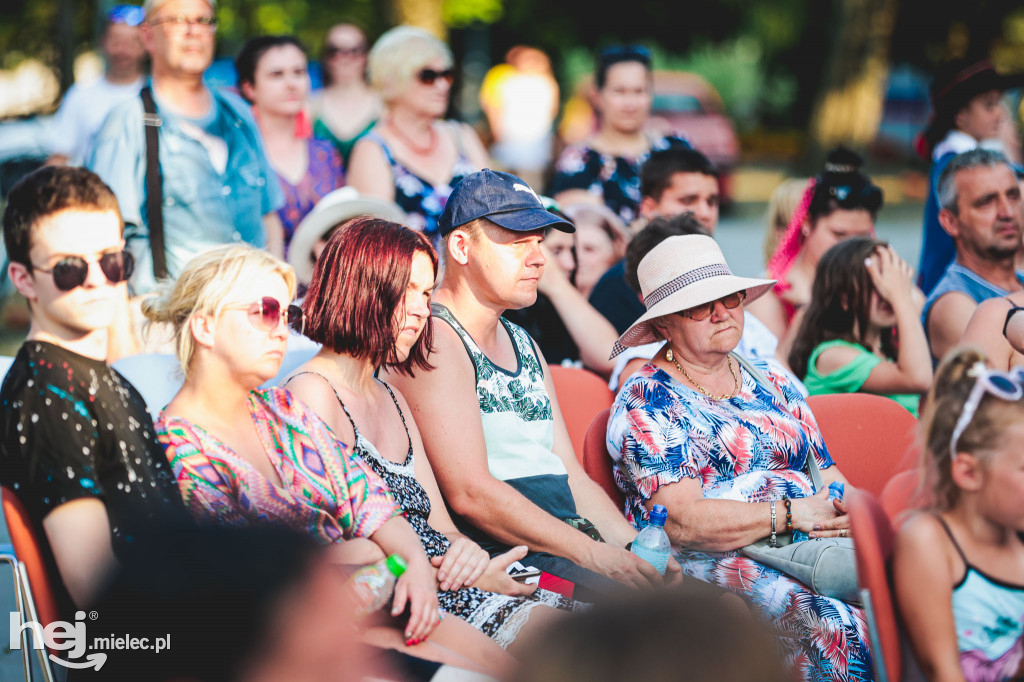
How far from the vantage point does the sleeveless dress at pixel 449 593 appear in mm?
2693

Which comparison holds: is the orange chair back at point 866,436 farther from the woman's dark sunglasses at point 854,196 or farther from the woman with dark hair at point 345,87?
the woman with dark hair at point 345,87

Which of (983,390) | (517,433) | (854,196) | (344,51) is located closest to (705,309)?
(517,433)

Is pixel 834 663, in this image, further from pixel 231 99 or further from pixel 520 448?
pixel 231 99

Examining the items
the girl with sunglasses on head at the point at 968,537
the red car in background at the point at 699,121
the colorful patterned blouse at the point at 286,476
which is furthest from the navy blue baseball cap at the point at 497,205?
the red car in background at the point at 699,121

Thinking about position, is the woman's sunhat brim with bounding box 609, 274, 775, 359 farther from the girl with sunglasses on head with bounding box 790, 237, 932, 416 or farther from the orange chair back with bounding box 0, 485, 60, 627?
the orange chair back with bounding box 0, 485, 60, 627

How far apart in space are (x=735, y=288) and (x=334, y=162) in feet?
10.4

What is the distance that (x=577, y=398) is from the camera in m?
3.84

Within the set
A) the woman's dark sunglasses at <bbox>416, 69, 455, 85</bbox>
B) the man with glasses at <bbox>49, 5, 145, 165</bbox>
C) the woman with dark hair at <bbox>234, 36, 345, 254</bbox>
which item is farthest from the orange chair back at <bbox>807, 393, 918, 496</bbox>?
the man with glasses at <bbox>49, 5, 145, 165</bbox>

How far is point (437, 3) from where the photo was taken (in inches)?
571

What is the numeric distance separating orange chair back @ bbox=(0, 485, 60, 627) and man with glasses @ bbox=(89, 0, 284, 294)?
201cm

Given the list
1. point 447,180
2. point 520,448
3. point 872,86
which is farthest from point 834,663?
point 872,86

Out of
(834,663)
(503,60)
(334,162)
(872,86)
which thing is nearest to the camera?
(834,663)

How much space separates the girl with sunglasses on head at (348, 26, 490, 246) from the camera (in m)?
5.26

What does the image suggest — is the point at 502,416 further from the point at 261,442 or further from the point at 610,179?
the point at 610,179
